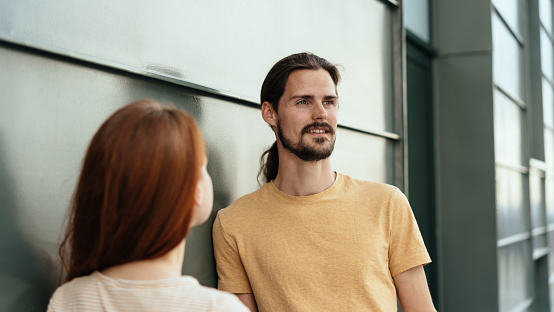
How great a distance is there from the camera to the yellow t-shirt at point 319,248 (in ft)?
7.24

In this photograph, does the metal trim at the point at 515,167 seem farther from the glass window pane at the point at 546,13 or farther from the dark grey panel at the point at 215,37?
the glass window pane at the point at 546,13

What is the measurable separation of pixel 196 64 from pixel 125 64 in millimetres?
420

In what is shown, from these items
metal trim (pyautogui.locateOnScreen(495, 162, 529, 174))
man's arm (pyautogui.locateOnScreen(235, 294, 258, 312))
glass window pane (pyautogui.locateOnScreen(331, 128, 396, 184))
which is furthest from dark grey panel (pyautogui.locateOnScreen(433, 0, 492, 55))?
man's arm (pyautogui.locateOnScreen(235, 294, 258, 312))

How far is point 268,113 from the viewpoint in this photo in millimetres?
2529

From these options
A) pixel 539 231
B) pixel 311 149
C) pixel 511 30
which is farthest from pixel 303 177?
pixel 539 231

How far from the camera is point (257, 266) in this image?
7.47 feet

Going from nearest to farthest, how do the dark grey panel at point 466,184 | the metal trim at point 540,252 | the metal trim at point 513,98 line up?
the dark grey panel at point 466,184, the metal trim at point 513,98, the metal trim at point 540,252

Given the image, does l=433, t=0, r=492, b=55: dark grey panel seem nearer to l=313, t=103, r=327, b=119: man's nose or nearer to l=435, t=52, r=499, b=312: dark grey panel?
l=435, t=52, r=499, b=312: dark grey panel

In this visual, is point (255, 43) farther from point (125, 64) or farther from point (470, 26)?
point (470, 26)

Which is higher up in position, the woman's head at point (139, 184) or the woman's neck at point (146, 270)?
the woman's head at point (139, 184)

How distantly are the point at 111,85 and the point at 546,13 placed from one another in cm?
1084

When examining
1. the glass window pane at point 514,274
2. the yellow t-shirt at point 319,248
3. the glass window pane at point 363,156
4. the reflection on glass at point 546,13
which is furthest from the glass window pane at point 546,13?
the yellow t-shirt at point 319,248

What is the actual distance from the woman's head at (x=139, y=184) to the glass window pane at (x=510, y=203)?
212 inches

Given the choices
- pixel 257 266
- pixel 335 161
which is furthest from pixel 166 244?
pixel 335 161
